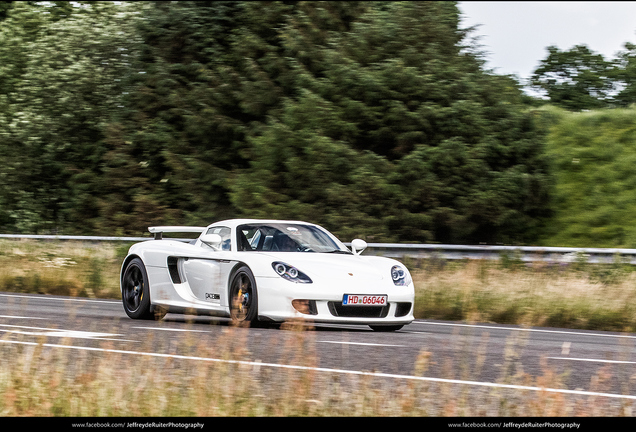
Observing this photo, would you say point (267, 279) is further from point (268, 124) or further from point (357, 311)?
point (268, 124)

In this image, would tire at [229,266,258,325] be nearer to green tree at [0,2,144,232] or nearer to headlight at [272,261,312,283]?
headlight at [272,261,312,283]

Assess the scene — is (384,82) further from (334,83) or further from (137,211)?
(137,211)

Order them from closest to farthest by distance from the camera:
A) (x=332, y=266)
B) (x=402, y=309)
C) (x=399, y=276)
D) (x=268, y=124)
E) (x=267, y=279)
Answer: (x=267, y=279) → (x=332, y=266) → (x=402, y=309) → (x=399, y=276) → (x=268, y=124)

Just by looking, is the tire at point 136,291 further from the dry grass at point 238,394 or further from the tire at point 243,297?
the dry grass at point 238,394

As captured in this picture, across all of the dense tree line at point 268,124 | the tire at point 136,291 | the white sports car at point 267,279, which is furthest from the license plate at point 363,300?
the dense tree line at point 268,124

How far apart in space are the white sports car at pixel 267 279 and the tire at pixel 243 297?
10 millimetres

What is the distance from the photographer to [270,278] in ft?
35.5

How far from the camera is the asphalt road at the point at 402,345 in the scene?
767cm

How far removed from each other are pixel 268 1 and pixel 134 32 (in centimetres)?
596

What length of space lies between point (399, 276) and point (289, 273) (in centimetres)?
135

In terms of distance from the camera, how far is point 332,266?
11.1 metres

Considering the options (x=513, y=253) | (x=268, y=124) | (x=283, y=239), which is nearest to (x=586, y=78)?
(x=268, y=124)

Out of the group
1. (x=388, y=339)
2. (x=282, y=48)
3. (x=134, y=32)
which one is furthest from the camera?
(x=134, y=32)
